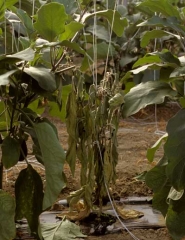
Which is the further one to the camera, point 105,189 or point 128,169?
point 128,169

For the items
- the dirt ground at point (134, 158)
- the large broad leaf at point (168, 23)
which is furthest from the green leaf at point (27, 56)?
Result: the dirt ground at point (134, 158)

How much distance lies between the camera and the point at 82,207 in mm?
1986

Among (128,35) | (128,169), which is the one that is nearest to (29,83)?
(128,169)

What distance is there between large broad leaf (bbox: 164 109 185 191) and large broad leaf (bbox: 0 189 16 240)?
45 cm

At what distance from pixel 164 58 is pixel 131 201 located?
0.74 meters

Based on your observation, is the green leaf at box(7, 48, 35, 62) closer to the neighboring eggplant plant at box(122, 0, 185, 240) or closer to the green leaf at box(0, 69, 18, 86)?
the green leaf at box(0, 69, 18, 86)

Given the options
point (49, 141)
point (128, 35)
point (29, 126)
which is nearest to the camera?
point (49, 141)

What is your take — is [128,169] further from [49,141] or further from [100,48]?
[49,141]

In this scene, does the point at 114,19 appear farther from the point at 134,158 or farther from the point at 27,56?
the point at 134,158

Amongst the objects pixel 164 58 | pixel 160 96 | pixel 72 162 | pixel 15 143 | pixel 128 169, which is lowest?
pixel 128 169

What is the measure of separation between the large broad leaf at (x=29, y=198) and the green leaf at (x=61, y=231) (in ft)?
0.54

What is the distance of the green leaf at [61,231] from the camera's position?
1698 mm

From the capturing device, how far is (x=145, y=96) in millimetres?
1632

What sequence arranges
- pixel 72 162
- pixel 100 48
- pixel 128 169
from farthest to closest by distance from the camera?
1. pixel 100 48
2. pixel 128 169
3. pixel 72 162
